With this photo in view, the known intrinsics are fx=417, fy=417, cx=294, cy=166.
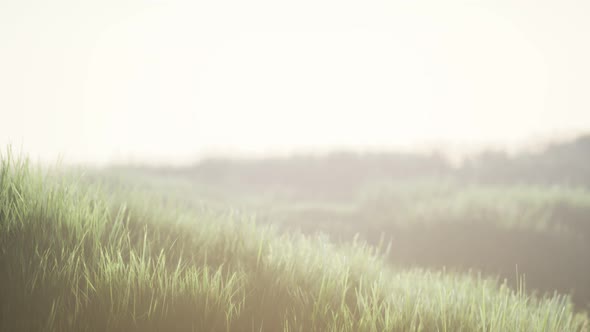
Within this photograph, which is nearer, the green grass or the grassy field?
the green grass

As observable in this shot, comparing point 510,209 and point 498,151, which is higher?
point 498,151

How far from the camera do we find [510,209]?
3.98 m

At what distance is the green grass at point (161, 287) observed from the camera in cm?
107

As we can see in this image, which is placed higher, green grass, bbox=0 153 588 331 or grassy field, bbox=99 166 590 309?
green grass, bbox=0 153 588 331

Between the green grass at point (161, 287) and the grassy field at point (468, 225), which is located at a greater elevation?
the green grass at point (161, 287)

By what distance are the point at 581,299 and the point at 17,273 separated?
10.1 feet

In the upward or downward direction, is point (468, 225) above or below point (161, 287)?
below

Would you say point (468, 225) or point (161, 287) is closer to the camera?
point (161, 287)

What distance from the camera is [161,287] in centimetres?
113

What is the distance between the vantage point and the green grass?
1071 mm

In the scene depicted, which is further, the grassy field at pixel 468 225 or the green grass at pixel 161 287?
the grassy field at pixel 468 225

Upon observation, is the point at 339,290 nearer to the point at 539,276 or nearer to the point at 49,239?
the point at 49,239

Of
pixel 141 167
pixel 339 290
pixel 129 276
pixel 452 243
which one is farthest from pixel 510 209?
pixel 141 167

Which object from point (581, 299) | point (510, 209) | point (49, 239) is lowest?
point (581, 299)
